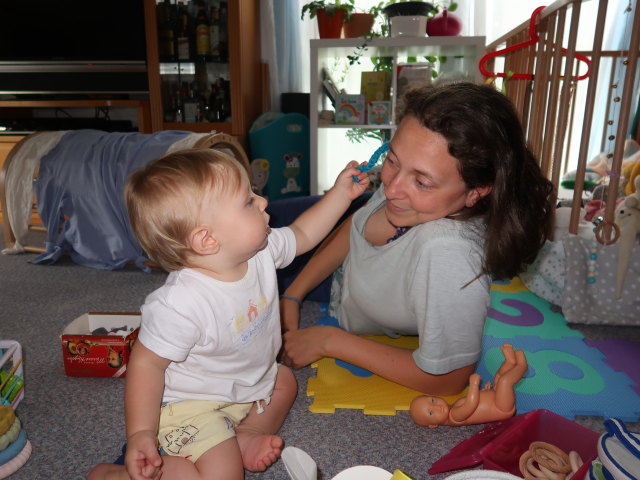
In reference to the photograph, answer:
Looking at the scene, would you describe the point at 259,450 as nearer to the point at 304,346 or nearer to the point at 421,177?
the point at 304,346

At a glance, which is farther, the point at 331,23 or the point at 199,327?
the point at 331,23

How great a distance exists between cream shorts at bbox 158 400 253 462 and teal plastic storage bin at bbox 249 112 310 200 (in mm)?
1972

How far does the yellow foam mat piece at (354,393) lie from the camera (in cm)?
96

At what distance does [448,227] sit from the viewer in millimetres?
889

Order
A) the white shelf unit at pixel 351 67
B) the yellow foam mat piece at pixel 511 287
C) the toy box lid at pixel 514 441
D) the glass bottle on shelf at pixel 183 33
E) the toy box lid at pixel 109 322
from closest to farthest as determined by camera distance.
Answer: the toy box lid at pixel 514 441 < the toy box lid at pixel 109 322 < the yellow foam mat piece at pixel 511 287 < the white shelf unit at pixel 351 67 < the glass bottle on shelf at pixel 183 33

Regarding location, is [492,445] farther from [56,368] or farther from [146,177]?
[56,368]

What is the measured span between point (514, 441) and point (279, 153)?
7.37 ft

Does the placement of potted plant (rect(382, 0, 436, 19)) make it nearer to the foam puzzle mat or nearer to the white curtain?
the white curtain

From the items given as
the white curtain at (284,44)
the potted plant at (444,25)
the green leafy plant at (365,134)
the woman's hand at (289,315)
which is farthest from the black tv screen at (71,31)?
the woman's hand at (289,315)

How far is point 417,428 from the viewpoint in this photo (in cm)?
92

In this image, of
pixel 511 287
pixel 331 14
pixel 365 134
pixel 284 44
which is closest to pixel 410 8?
pixel 331 14

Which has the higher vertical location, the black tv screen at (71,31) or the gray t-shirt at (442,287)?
the black tv screen at (71,31)

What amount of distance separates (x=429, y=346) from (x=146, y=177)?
549 mm

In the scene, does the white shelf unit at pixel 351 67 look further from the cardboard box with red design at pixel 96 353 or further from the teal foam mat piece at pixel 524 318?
the cardboard box with red design at pixel 96 353
